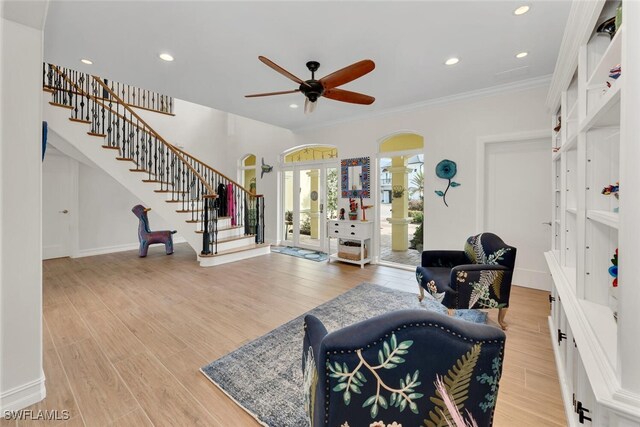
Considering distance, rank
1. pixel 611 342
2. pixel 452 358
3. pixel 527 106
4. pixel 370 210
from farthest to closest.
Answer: pixel 370 210
pixel 527 106
pixel 611 342
pixel 452 358

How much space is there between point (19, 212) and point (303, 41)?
8.81 feet

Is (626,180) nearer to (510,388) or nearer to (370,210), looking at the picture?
(510,388)

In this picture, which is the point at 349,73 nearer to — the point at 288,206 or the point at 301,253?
the point at 301,253

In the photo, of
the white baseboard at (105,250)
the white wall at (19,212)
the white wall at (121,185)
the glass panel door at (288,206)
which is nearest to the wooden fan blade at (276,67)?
the white wall at (19,212)

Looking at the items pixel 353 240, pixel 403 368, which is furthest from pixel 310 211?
pixel 403 368

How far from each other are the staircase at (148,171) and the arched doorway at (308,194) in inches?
34.5

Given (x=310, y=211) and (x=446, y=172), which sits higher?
(x=446, y=172)

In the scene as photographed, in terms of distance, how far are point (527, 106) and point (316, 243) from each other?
15.5ft

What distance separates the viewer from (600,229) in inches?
56.2

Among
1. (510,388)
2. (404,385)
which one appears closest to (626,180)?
(404,385)

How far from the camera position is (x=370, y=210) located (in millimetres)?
5352

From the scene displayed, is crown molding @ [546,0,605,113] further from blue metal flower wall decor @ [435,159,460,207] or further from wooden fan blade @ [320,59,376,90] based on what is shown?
blue metal flower wall decor @ [435,159,460,207]

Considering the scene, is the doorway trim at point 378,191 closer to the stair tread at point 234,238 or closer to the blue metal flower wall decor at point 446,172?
the blue metal flower wall decor at point 446,172

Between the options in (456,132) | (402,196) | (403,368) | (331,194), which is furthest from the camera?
(331,194)
